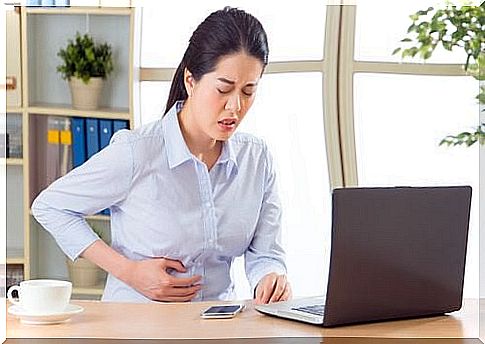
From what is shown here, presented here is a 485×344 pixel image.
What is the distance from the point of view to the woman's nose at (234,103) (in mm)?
3098

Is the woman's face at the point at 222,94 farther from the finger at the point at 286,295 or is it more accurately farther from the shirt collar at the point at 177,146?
the finger at the point at 286,295

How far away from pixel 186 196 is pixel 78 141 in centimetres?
56

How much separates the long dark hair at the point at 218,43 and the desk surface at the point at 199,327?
2.85 ft

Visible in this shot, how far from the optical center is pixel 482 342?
2242 mm

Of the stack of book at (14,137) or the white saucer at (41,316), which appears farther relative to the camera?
the stack of book at (14,137)

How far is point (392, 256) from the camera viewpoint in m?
2.37

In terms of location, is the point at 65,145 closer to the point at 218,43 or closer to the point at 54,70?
the point at 54,70

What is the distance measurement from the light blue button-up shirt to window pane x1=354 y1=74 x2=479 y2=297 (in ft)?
2.26

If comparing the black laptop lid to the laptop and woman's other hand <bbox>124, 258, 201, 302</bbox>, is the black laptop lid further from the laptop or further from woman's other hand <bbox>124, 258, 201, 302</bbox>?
woman's other hand <bbox>124, 258, 201, 302</bbox>

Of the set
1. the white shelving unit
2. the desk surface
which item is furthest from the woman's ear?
the desk surface

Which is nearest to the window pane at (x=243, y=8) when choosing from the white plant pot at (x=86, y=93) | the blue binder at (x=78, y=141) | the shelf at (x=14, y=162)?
the white plant pot at (x=86, y=93)

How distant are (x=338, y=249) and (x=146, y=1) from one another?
1.51m

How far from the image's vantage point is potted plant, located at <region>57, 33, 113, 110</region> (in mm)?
3426

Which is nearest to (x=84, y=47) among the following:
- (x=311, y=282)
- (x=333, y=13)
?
(x=333, y=13)
